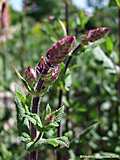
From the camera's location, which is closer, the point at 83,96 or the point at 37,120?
the point at 37,120

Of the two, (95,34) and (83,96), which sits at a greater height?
(95,34)

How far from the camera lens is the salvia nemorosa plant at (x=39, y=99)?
117cm

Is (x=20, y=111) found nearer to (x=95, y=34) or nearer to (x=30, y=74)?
(x=30, y=74)

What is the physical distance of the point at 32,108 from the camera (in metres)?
1.25

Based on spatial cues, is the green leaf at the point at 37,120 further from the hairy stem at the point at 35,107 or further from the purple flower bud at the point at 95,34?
the purple flower bud at the point at 95,34

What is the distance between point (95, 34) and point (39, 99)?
27cm

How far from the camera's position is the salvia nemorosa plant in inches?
46.0

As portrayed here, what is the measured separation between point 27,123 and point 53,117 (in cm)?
10

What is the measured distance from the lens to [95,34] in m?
1.37

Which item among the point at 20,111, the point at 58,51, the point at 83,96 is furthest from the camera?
the point at 83,96

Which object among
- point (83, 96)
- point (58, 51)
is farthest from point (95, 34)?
point (83, 96)

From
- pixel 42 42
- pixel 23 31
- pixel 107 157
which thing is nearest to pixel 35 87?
pixel 107 157

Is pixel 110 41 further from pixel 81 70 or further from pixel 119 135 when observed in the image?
pixel 81 70

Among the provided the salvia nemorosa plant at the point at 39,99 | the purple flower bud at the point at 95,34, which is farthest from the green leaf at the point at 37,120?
the purple flower bud at the point at 95,34
